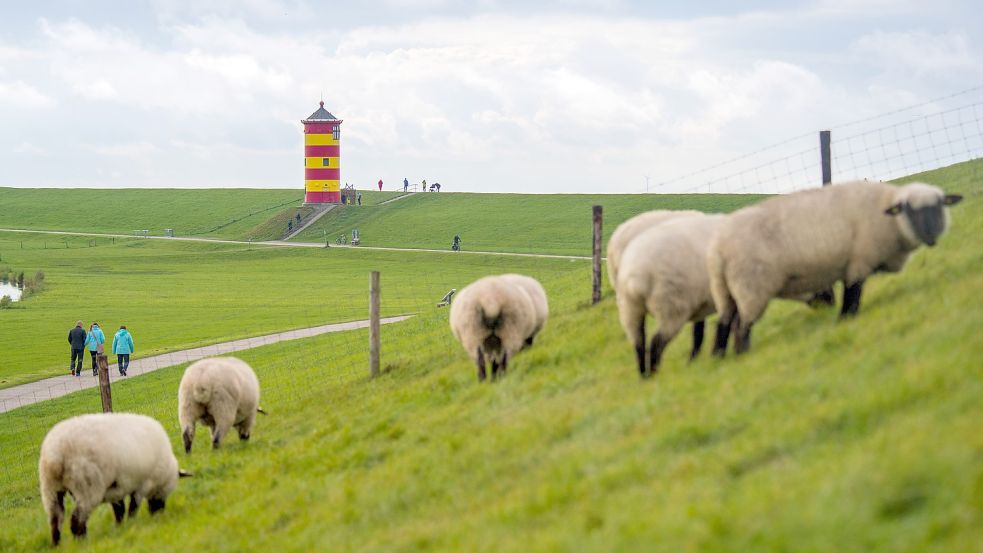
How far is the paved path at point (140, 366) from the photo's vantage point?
1224 inches

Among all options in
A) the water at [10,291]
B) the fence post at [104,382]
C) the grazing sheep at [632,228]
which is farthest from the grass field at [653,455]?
the water at [10,291]

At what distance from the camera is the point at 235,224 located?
114 metres

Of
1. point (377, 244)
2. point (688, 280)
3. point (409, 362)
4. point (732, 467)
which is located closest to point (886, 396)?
point (732, 467)

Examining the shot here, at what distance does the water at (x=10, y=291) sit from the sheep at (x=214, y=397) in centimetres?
5377

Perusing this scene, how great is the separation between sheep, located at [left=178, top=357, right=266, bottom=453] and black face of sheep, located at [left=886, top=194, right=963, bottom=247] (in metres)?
10.4

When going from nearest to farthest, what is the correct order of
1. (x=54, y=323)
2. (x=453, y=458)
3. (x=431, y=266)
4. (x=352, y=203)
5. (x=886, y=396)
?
(x=886, y=396) < (x=453, y=458) < (x=54, y=323) < (x=431, y=266) < (x=352, y=203)

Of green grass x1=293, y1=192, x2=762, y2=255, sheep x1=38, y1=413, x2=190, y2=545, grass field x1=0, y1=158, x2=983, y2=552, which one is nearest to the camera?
grass field x1=0, y1=158, x2=983, y2=552

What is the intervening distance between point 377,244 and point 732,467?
272ft

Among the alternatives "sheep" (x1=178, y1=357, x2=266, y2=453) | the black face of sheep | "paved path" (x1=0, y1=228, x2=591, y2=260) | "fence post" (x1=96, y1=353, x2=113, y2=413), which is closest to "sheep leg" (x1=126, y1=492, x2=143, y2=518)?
"sheep" (x1=178, y1=357, x2=266, y2=453)

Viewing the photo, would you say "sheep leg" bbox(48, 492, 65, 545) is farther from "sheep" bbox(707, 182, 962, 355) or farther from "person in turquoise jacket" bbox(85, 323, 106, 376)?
"person in turquoise jacket" bbox(85, 323, 106, 376)

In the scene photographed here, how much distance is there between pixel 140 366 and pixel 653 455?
1216 inches

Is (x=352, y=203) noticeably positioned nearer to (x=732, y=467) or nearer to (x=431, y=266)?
(x=431, y=266)

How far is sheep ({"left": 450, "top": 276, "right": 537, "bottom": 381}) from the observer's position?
14773 millimetres

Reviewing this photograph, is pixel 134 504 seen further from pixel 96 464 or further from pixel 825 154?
pixel 825 154
